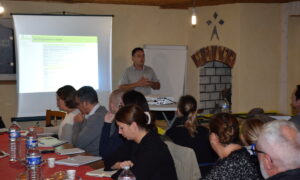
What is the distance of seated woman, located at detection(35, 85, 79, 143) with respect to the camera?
14.3ft

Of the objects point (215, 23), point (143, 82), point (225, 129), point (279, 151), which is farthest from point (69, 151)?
point (215, 23)

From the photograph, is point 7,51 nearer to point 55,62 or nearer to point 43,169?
point 55,62

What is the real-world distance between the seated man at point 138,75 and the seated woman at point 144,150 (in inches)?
144

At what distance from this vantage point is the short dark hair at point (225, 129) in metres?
2.79

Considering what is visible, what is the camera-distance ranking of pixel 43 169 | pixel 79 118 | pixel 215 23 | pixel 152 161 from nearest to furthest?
pixel 152 161
pixel 43 169
pixel 79 118
pixel 215 23

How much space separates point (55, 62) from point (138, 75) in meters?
1.27

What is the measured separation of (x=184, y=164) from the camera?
2.98m

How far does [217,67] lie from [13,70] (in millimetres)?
3456

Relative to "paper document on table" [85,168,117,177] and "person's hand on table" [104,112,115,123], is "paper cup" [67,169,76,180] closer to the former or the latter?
"paper document on table" [85,168,117,177]

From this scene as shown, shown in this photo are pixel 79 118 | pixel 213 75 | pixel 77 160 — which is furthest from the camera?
pixel 213 75

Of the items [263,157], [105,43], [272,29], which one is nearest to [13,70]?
[105,43]

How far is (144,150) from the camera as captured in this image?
9.02 feet

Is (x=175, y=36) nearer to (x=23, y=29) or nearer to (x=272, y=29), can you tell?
(x=272, y=29)

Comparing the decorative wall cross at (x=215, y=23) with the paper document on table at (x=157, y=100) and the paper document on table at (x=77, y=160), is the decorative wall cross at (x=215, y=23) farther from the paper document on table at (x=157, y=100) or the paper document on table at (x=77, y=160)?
the paper document on table at (x=77, y=160)
